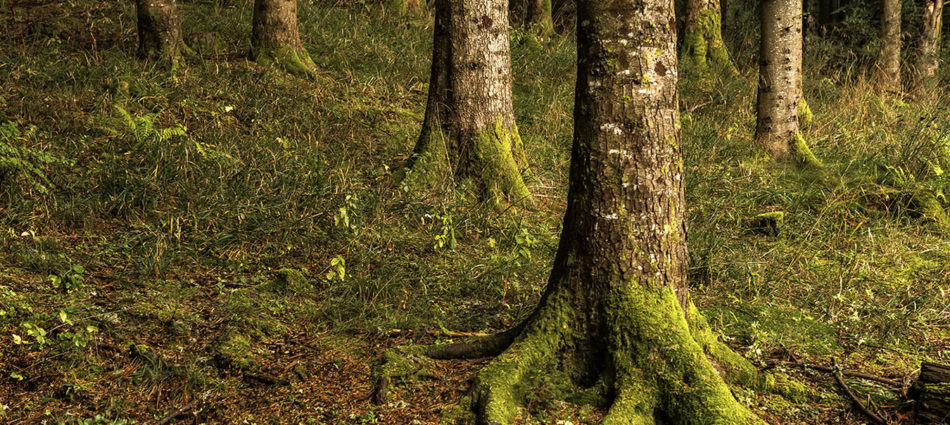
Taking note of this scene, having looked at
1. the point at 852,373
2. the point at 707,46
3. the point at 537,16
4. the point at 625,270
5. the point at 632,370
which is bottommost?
the point at 852,373

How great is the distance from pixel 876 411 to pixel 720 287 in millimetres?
1666

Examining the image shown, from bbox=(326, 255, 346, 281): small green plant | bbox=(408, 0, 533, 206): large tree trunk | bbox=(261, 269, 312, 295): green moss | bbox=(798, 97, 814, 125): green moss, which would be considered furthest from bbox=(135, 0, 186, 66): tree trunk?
bbox=(798, 97, 814, 125): green moss

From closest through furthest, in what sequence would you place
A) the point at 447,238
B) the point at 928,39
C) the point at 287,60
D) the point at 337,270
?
the point at 337,270 → the point at 447,238 → the point at 287,60 → the point at 928,39

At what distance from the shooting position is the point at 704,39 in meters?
11.5

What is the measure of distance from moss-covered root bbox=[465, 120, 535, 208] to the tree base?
2679 mm

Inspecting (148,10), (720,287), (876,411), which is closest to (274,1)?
(148,10)

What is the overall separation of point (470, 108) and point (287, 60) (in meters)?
3.65

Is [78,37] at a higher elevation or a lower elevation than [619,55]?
higher

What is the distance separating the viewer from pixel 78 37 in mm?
9367

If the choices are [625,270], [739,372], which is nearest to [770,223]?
[739,372]

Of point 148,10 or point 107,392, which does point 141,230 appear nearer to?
point 107,392

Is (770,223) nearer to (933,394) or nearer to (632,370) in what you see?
(933,394)

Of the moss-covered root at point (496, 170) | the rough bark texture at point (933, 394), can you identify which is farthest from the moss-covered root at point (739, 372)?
the moss-covered root at point (496, 170)

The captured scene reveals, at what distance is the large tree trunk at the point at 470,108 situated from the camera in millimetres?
6426
